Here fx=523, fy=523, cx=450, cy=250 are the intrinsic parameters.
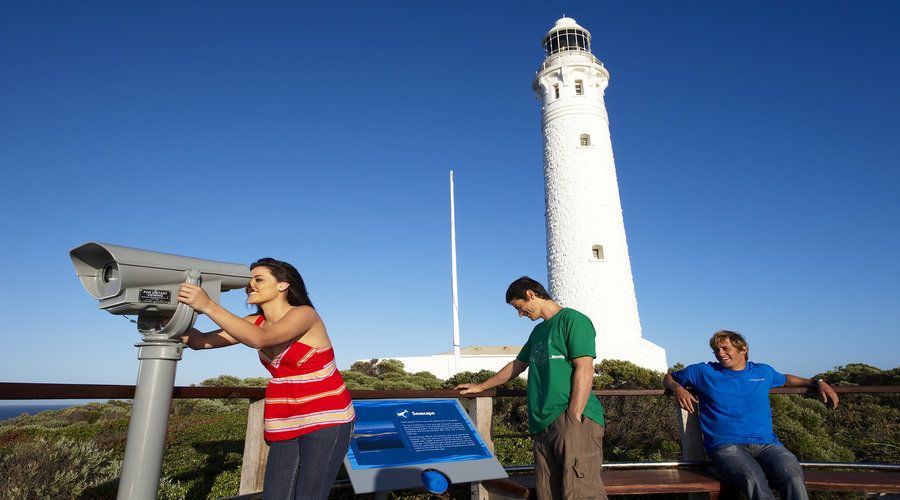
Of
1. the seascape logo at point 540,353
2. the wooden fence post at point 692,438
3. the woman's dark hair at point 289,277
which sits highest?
the woman's dark hair at point 289,277

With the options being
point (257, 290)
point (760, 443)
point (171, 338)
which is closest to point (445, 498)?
point (760, 443)

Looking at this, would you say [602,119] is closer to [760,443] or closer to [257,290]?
[760,443]

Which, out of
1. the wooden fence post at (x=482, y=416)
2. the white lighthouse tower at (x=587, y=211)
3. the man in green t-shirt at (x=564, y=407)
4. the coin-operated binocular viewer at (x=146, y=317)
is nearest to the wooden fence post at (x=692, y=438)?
the man in green t-shirt at (x=564, y=407)

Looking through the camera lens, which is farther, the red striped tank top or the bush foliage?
the bush foliage

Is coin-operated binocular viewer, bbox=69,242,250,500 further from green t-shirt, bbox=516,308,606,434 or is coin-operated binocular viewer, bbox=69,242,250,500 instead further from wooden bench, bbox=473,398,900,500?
wooden bench, bbox=473,398,900,500

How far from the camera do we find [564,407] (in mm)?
2885

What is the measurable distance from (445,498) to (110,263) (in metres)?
3.29

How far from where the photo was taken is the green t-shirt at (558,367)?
114 inches

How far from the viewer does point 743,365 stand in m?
3.53

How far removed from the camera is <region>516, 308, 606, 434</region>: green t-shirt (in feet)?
9.52

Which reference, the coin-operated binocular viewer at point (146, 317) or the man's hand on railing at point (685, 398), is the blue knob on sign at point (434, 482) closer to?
the coin-operated binocular viewer at point (146, 317)

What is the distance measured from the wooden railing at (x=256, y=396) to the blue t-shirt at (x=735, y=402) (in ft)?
0.88

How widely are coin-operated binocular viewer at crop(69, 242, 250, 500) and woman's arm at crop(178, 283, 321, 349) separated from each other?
0.06m

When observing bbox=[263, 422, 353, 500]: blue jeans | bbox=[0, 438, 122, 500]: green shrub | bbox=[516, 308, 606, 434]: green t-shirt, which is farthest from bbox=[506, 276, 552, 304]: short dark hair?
bbox=[0, 438, 122, 500]: green shrub
